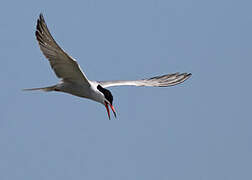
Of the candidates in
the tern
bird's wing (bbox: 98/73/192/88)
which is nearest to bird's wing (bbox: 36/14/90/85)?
the tern

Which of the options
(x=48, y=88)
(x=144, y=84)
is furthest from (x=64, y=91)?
(x=144, y=84)

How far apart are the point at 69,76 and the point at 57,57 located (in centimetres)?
87

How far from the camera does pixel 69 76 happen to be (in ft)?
41.4

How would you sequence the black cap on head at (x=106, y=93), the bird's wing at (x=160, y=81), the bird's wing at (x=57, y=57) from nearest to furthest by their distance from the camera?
the bird's wing at (x=57, y=57)
the black cap on head at (x=106, y=93)
the bird's wing at (x=160, y=81)

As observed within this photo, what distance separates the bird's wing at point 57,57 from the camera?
37.6ft

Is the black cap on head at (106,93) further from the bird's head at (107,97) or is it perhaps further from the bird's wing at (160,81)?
the bird's wing at (160,81)

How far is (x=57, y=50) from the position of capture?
11523 mm

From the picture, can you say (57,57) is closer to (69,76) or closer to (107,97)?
(69,76)

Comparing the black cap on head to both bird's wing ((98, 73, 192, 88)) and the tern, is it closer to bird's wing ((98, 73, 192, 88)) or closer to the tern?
the tern

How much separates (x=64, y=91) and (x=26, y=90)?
0.86 metres

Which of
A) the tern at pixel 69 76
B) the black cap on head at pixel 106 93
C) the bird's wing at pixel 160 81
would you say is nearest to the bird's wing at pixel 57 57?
the tern at pixel 69 76

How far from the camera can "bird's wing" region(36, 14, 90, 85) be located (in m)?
11.5

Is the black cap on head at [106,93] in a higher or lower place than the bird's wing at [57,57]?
lower

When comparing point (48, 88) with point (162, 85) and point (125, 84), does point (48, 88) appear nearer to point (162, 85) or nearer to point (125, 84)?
point (125, 84)
